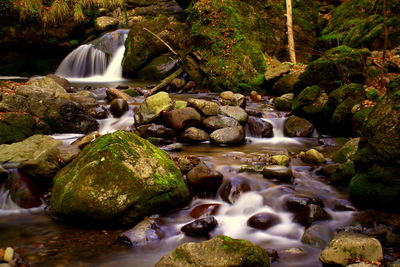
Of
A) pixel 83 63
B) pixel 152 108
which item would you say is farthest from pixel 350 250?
pixel 83 63

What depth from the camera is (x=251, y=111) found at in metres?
10.3

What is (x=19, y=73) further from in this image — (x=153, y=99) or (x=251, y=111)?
(x=251, y=111)

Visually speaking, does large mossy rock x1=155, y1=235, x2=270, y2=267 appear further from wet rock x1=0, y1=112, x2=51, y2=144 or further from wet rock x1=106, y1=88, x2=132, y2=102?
wet rock x1=106, y1=88, x2=132, y2=102

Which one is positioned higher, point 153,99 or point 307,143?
point 153,99

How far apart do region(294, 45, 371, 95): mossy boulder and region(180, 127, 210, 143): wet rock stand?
3961 mm

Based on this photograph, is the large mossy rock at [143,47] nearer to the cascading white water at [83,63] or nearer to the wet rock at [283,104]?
the cascading white water at [83,63]

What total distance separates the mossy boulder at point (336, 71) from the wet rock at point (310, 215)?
5818 millimetres

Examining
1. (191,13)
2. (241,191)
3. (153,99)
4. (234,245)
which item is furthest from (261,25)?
(234,245)

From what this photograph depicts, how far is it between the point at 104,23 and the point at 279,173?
53.9ft

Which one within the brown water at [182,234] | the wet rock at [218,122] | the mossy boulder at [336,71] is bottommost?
the brown water at [182,234]

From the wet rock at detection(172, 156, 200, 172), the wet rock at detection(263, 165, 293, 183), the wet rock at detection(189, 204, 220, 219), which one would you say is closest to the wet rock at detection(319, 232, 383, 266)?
the wet rock at detection(189, 204, 220, 219)

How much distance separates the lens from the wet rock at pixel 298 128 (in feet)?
30.3

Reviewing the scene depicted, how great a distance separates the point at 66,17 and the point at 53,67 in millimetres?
2659

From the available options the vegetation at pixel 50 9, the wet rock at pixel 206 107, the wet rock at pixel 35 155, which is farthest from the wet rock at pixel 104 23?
the wet rock at pixel 35 155
